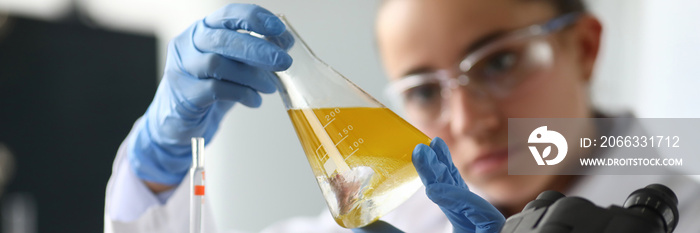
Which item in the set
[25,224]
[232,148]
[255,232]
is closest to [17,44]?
[25,224]

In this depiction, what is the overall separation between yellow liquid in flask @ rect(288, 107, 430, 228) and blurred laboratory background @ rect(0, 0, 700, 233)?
1600 millimetres

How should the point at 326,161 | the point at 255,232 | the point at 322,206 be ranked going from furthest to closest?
the point at 255,232 → the point at 322,206 → the point at 326,161

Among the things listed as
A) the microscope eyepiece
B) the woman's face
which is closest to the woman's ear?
the woman's face

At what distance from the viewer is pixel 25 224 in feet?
8.77

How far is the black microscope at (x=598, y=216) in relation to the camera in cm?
52

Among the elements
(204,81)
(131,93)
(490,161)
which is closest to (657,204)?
(204,81)

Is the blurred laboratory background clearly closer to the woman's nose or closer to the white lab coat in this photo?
the white lab coat

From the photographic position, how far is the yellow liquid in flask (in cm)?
76

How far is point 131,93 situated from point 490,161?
2.29m

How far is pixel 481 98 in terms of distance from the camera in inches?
56.0

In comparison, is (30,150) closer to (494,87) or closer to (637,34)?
(494,87)

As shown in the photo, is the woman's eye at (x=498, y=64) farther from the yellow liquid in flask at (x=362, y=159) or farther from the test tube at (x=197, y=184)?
the test tube at (x=197, y=184)

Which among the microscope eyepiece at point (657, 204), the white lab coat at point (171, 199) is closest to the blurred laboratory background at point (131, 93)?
the white lab coat at point (171, 199)

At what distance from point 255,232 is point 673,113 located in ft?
7.57
